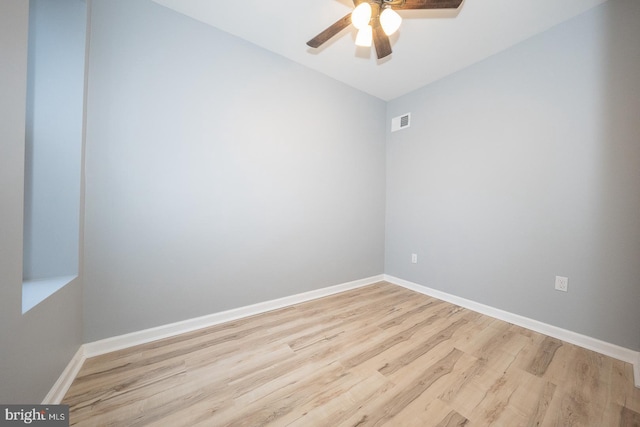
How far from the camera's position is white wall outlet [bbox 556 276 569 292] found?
178 centimetres

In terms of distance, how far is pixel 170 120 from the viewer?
1.74 m

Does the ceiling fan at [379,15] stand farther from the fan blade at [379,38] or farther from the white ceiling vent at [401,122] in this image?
the white ceiling vent at [401,122]

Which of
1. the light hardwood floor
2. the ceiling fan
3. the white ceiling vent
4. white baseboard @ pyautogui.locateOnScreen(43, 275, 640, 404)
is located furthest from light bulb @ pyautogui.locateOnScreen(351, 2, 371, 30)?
white baseboard @ pyautogui.locateOnScreen(43, 275, 640, 404)

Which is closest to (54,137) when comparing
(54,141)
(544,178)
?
(54,141)

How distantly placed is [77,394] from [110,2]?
2574mm

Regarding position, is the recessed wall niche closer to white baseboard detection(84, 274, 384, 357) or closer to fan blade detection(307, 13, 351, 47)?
white baseboard detection(84, 274, 384, 357)

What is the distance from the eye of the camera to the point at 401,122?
3.01m

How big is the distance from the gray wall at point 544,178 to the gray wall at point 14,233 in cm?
318

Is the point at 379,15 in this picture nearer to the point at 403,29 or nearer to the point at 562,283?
the point at 403,29

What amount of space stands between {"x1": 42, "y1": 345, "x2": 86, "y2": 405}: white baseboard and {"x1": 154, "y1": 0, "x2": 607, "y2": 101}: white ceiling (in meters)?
2.66

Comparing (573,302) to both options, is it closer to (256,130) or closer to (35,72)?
(256,130)

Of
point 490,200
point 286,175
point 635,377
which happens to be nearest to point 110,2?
point 286,175

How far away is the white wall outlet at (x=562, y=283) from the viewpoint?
5.83ft

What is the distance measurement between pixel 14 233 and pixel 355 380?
178 centimetres
